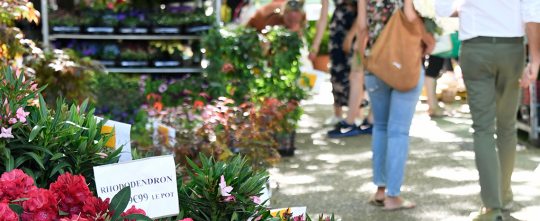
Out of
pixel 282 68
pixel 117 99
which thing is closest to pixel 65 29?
pixel 117 99

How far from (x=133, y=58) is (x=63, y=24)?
0.80 meters

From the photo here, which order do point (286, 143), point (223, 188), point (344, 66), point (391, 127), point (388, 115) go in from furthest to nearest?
point (344, 66)
point (286, 143)
point (388, 115)
point (391, 127)
point (223, 188)

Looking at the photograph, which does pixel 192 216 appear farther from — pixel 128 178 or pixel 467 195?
pixel 467 195

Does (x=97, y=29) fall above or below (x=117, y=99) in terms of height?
above

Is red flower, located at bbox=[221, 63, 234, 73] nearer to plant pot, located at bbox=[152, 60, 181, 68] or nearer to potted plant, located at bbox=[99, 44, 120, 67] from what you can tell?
plant pot, located at bbox=[152, 60, 181, 68]

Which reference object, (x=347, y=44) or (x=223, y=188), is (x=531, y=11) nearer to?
(x=223, y=188)

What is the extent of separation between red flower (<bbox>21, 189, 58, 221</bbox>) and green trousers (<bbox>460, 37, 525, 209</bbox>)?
12.2ft

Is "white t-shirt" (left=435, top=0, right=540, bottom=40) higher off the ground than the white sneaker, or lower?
higher

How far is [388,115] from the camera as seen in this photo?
21.6 feet

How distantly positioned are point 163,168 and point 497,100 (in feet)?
11.6

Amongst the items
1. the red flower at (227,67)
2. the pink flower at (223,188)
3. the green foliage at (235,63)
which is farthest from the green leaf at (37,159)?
the red flower at (227,67)

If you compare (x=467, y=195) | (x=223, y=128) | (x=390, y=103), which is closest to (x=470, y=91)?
(x=390, y=103)

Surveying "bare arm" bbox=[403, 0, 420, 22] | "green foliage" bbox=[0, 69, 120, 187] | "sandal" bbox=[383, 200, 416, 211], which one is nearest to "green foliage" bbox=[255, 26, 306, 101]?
"sandal" bbox=[383, 200, 416, 211]

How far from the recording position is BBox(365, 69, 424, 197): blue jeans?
21.1ft
